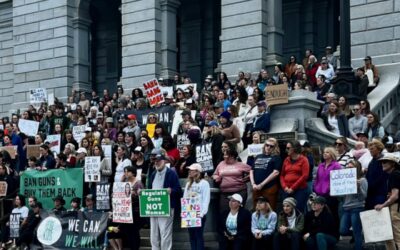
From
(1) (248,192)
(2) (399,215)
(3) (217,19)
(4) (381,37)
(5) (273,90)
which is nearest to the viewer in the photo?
(2) (399,215)

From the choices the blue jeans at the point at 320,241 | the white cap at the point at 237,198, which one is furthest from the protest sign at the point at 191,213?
the blue jeans at the point at 320,241

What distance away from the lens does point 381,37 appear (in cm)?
2302

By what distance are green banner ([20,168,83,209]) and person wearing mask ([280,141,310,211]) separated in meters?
5.81

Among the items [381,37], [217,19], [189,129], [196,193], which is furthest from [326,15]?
[196,193]

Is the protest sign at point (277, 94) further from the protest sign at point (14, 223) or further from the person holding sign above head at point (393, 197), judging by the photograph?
the protest sign at point (14, 223)

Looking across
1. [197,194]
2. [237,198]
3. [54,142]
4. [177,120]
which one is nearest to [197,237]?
[197,194]

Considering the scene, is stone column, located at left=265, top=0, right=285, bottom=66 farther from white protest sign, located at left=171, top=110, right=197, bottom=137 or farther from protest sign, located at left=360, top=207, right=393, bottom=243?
protest sign, located at left=360, top=207, right=393, bottom=243

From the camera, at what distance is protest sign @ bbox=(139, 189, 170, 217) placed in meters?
14.4

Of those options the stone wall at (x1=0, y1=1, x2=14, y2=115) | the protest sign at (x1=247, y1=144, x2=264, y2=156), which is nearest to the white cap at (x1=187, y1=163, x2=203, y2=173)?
the protest sign at (x1=247, y1=144, x2=264, y2=156)

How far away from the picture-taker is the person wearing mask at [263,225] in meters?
13.0

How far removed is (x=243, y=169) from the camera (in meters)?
14.2

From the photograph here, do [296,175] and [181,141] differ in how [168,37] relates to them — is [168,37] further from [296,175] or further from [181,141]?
[296,175]

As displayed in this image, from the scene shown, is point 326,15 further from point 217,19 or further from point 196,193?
point 196,193

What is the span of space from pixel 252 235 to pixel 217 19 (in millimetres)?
21259
